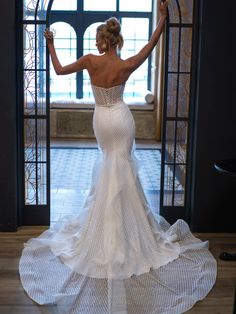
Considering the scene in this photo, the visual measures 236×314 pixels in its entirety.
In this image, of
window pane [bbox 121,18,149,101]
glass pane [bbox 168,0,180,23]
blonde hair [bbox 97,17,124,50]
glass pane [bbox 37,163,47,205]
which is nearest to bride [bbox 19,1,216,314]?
blonde hair [bbox 97,17,124,50]

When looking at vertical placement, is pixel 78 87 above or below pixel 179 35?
below

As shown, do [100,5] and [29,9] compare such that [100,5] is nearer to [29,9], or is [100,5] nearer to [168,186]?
[29,9]

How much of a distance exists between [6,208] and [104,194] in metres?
1.04

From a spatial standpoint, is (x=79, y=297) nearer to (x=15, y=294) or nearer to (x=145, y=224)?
(x=15, y=294)

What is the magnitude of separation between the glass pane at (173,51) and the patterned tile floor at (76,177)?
889mm

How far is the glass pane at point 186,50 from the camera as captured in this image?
15.0 ft

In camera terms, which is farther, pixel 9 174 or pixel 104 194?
pixel 9 174

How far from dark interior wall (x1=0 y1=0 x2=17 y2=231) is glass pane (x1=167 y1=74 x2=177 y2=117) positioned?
1324 mm

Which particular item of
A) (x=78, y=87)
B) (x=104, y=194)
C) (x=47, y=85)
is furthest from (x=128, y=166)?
(x=78, y=87)

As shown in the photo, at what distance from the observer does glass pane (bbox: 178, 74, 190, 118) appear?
4.64 meters

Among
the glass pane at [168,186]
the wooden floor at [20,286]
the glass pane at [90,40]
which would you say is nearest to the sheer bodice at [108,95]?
the glass pane at [168,186]

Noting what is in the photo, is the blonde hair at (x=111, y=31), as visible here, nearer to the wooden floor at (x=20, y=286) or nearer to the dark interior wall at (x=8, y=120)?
the dark interior wall at (x=8, y=120)

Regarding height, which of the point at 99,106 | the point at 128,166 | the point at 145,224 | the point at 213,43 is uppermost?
the point at 213,43

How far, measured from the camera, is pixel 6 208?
4.66m
